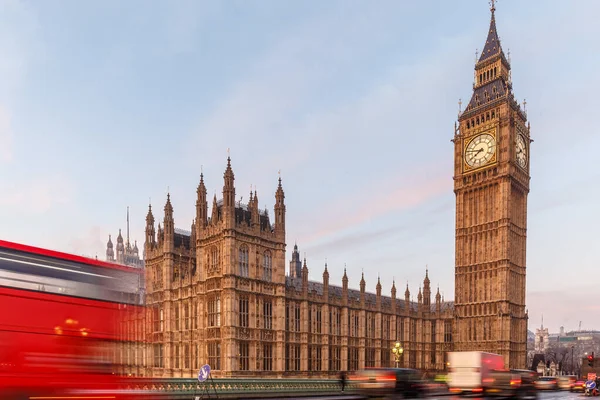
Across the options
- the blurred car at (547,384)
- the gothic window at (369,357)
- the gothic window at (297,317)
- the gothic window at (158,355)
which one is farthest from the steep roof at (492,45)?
the gothic window at (158,355)

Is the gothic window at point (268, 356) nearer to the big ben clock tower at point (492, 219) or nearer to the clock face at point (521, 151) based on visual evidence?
the big ben clock tower at point (492, 219)

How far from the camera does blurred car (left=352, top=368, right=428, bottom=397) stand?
1973cm

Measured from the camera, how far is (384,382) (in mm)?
19734

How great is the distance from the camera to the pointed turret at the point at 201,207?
5097 cm

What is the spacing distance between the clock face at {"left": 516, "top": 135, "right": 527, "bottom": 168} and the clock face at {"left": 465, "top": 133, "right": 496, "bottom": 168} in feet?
13.0

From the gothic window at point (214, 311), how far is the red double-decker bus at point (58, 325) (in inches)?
1312

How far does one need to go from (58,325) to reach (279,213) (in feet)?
131

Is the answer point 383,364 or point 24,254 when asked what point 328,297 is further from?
point 24,254

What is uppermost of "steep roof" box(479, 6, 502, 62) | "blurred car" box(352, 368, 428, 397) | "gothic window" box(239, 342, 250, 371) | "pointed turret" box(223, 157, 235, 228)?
"steep roof" box(479, 6, 502, 62)

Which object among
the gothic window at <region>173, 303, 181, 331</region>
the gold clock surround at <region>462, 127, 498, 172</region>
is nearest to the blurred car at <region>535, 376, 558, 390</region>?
the gothic window at <region>173, 303, 181, 331</region>

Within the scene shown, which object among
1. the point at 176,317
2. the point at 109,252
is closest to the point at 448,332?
the point at 176,317

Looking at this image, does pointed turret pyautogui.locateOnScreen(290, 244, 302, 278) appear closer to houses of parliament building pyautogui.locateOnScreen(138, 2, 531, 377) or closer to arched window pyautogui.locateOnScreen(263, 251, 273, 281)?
houses of parliament building pyautogui.locateOnScreen(138, 2, 531, 377)

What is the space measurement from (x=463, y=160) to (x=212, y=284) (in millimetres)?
45655

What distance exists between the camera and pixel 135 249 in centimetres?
13238
